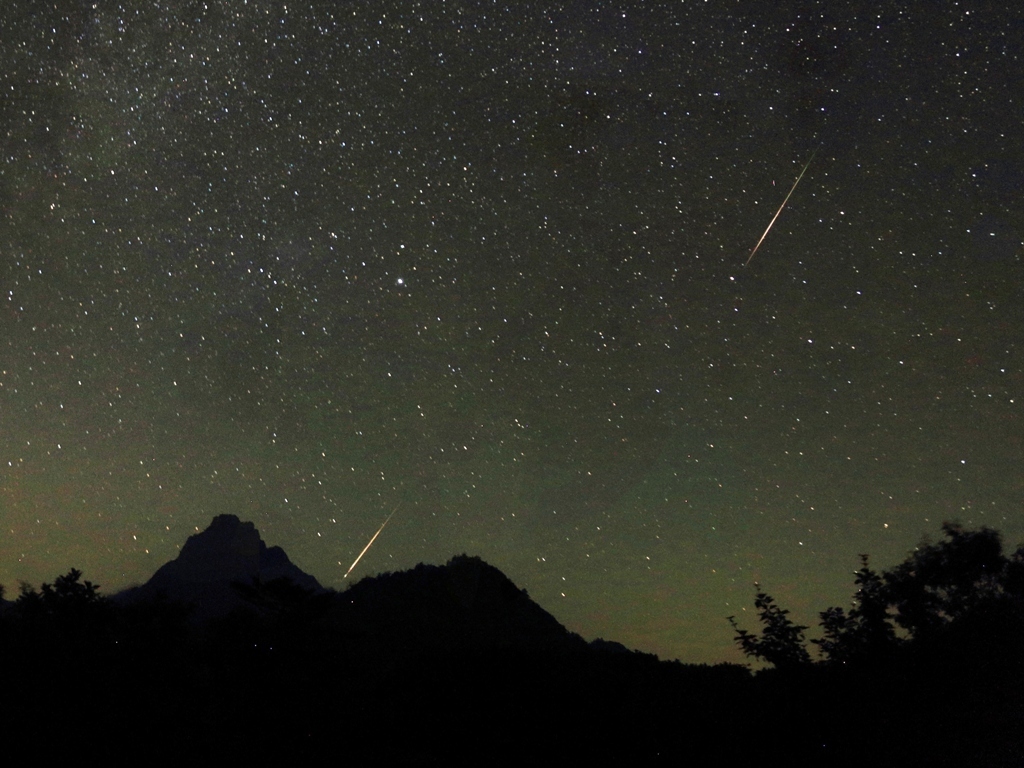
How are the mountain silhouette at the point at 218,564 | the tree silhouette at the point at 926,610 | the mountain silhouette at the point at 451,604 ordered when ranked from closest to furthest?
the tree silhouette at the point at 926,610 → the mountain silhouette at the point at 451,604 → the mountain silhouette at the point at 218,564

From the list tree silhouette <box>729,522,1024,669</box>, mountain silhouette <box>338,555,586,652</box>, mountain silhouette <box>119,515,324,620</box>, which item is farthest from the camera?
mountain silhouette <box>119,515,324,620</box>

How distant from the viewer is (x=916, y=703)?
1057 cm

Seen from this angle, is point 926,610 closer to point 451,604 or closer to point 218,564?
point 451,604

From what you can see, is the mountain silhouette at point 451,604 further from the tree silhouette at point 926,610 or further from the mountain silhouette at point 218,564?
the mountain silhouette at point 218,564

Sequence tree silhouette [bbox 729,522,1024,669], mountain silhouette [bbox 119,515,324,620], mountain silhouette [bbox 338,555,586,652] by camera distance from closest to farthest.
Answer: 1. tree silhouette [bbox 729,522,1024,669]
2. mountain silhouette [bbox 338,555,586,652]
3. mountain silhouette [bbox 119,515,324,620]

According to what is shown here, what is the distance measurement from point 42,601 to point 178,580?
168730 millimetres

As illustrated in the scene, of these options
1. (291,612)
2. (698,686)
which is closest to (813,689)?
(698,686)

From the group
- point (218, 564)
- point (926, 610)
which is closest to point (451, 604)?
point (926, 610)

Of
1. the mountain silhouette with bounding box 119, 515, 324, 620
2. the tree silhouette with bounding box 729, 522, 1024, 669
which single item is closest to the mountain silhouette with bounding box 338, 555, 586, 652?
the tree silhouette with bounding box 729, 522, 1024, 669

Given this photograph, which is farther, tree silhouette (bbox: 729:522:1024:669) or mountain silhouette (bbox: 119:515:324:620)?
mountain silhouette (bbox: 119:515:324:620)

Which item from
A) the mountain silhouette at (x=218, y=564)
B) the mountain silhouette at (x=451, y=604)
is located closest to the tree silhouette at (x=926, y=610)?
the mountain silhouette at (x=451, y=604)

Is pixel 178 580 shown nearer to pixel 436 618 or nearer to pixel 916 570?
pixel 436 618

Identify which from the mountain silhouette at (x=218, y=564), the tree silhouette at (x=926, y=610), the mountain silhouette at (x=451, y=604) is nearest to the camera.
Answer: the tree silhouette at (x=926, y=610)

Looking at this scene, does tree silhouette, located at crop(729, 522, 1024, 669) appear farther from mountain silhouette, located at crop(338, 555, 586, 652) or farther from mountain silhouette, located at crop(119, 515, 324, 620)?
mountain silhouette, located at crop(119, 515, 324, 620)
